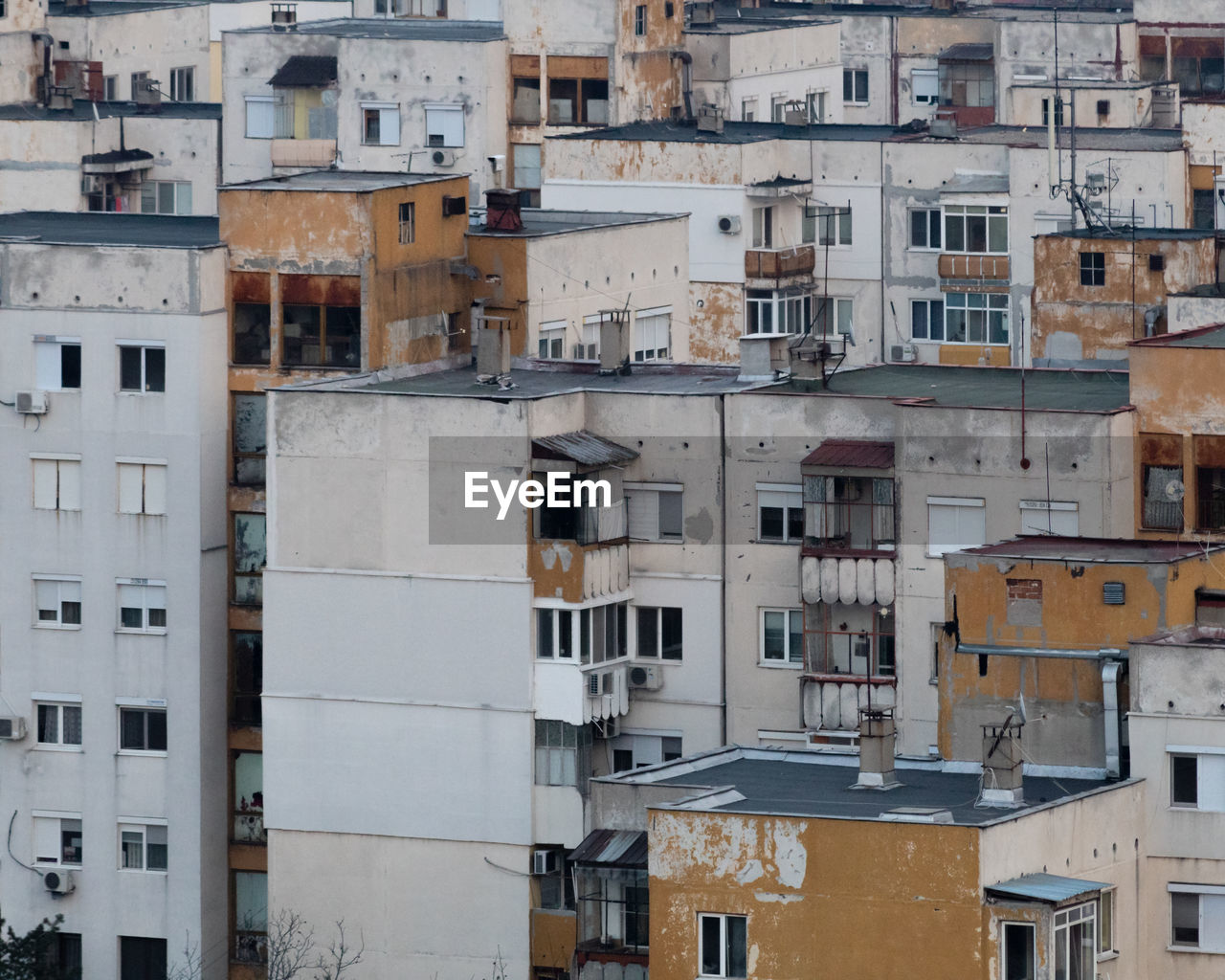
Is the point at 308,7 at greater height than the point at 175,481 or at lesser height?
greater

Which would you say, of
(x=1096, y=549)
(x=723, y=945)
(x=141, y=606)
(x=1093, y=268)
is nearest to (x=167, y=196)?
(x=1093, y=268)

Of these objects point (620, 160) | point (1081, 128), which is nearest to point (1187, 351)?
point (620, 160)

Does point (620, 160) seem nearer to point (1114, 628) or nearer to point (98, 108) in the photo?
point (98, 108)

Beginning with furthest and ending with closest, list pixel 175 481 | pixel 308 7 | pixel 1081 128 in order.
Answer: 1. pixel 308 7
2. pixel 1081 128
3. pixel 175 481

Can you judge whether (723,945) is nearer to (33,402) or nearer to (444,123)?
(33,402)

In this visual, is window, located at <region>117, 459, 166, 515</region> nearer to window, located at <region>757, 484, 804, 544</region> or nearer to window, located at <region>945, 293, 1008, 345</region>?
window, located at <region>757, 484, 804, 544</region>

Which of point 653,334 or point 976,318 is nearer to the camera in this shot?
point 653,334

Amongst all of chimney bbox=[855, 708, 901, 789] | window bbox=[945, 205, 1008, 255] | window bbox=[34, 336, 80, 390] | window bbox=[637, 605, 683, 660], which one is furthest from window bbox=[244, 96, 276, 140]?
chimney bbox=[855, 708, 901, 789]
